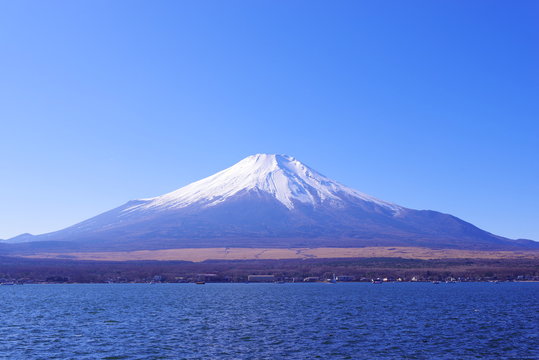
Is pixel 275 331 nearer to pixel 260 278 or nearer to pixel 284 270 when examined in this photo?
pixel 260 278

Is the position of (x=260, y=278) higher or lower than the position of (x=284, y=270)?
lower

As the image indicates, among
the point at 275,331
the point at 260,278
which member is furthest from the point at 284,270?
the point at 275,331

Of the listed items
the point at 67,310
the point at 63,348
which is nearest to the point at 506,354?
the point at 63,348

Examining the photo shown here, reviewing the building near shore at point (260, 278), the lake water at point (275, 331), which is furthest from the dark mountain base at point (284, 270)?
the lake water at point (275, 331)

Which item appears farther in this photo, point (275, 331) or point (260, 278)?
point (260, 278)

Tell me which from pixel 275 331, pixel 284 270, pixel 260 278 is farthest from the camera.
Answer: pixel 284 270

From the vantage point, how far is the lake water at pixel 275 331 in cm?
4028

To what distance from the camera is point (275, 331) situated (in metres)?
51.2

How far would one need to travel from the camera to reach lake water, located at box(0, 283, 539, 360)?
132ft

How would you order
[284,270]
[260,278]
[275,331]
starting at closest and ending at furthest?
1. [275,331]
2. [260,278]
3. [284,270]

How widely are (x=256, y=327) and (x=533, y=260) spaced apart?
159 meters

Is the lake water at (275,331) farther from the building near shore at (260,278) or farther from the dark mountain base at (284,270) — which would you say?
the dark mountain base at (284,270)

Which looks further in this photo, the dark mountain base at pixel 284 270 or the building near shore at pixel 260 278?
the dark mountain base at pixel 284 270

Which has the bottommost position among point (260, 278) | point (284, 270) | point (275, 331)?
point (260, 278)
